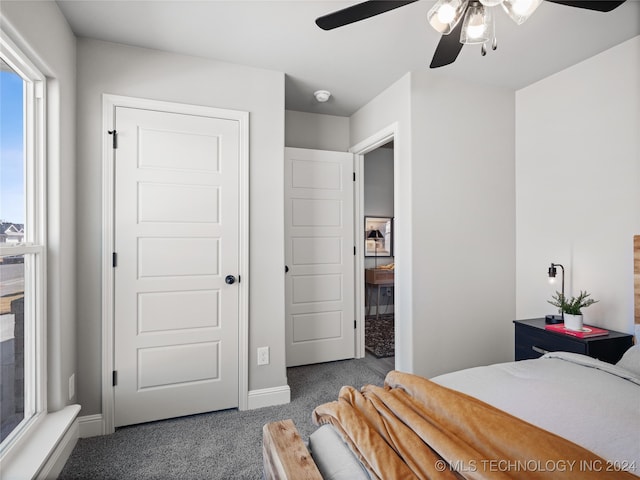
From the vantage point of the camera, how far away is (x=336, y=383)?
298 centimetres

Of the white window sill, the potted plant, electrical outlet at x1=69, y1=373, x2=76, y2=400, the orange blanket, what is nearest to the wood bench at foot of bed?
the orange blanket

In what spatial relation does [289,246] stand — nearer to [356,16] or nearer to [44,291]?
[44,291]

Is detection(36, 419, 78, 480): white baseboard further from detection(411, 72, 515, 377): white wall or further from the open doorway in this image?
the open doorway

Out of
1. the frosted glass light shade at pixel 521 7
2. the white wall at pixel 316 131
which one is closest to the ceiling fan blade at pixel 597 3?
the frosted glass light shade at pixel 521 7

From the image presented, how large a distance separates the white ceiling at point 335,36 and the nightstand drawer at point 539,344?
195 centimetres

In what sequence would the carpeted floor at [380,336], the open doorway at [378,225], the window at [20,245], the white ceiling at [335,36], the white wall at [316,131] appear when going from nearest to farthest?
the window at [20,245]
the white ceiling at [335,36]
the white wall at [316,131]
the carpeted floor at [380,336]
the open doorway at [378,225]

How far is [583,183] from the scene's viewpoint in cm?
255

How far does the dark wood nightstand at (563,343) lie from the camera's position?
2.13 metres

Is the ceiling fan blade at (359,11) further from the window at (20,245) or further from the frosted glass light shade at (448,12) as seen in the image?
the window at (20,245)

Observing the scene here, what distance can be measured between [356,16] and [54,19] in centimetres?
165

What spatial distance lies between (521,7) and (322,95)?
76.2 inches

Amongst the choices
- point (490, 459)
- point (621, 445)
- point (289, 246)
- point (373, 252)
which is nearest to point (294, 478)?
point (490, 459)

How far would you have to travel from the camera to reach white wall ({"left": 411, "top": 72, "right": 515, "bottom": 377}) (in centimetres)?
271

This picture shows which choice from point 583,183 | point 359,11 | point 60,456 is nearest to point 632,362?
point 583,183
